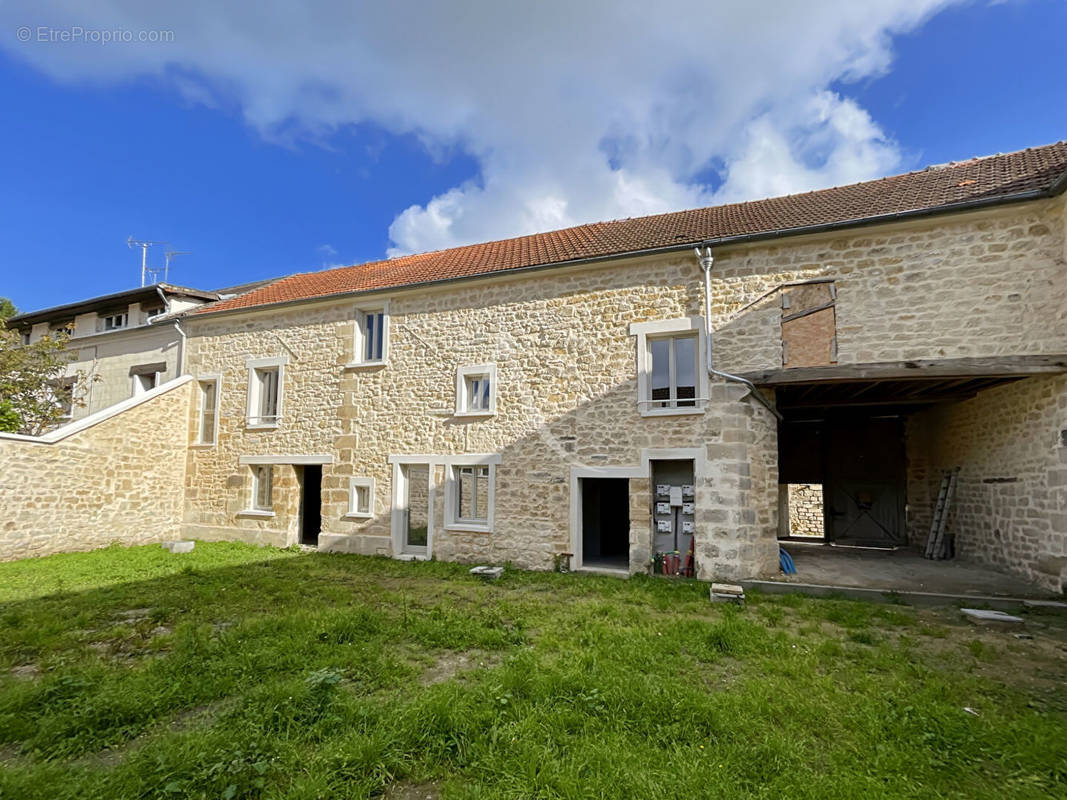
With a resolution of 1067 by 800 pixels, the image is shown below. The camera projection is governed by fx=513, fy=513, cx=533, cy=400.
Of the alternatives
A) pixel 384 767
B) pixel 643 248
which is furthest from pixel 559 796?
pixel 643 248

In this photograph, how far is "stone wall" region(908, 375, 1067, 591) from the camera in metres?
7.10

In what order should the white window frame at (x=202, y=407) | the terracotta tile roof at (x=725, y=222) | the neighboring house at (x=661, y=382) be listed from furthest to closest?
the white window frame at (x=202, y=407), the terracotta tile roof at (x=725, y=222), the neighboring house at (x=661, y=382)

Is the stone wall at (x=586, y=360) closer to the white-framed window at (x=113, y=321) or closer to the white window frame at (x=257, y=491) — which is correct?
the white window frame at (x=257, y=491)

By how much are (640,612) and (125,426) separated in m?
12.4

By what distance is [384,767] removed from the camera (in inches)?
119

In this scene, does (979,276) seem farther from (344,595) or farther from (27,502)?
(27,502)

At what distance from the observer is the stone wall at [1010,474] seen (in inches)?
279

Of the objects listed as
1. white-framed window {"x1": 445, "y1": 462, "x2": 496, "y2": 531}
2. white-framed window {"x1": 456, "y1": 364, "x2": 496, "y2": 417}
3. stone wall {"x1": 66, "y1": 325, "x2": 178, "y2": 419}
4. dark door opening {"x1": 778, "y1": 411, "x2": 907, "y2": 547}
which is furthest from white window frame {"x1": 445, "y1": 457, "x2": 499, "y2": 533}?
dark door opening {"x1": 778, "y1": 411, "x2": 907, "y2": 547}

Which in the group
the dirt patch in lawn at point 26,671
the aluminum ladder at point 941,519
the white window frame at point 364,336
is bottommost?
the dirt patch in lawn at point 26,671

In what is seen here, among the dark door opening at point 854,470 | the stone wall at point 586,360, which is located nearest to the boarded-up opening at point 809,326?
the stone wall at point 586,360

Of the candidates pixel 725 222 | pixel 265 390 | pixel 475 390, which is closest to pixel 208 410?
pixel 265 390

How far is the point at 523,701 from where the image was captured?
3801 millimetres

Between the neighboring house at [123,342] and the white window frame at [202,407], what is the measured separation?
882 mm

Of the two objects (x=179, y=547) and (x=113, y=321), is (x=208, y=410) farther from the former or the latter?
(x=113, y=321)
